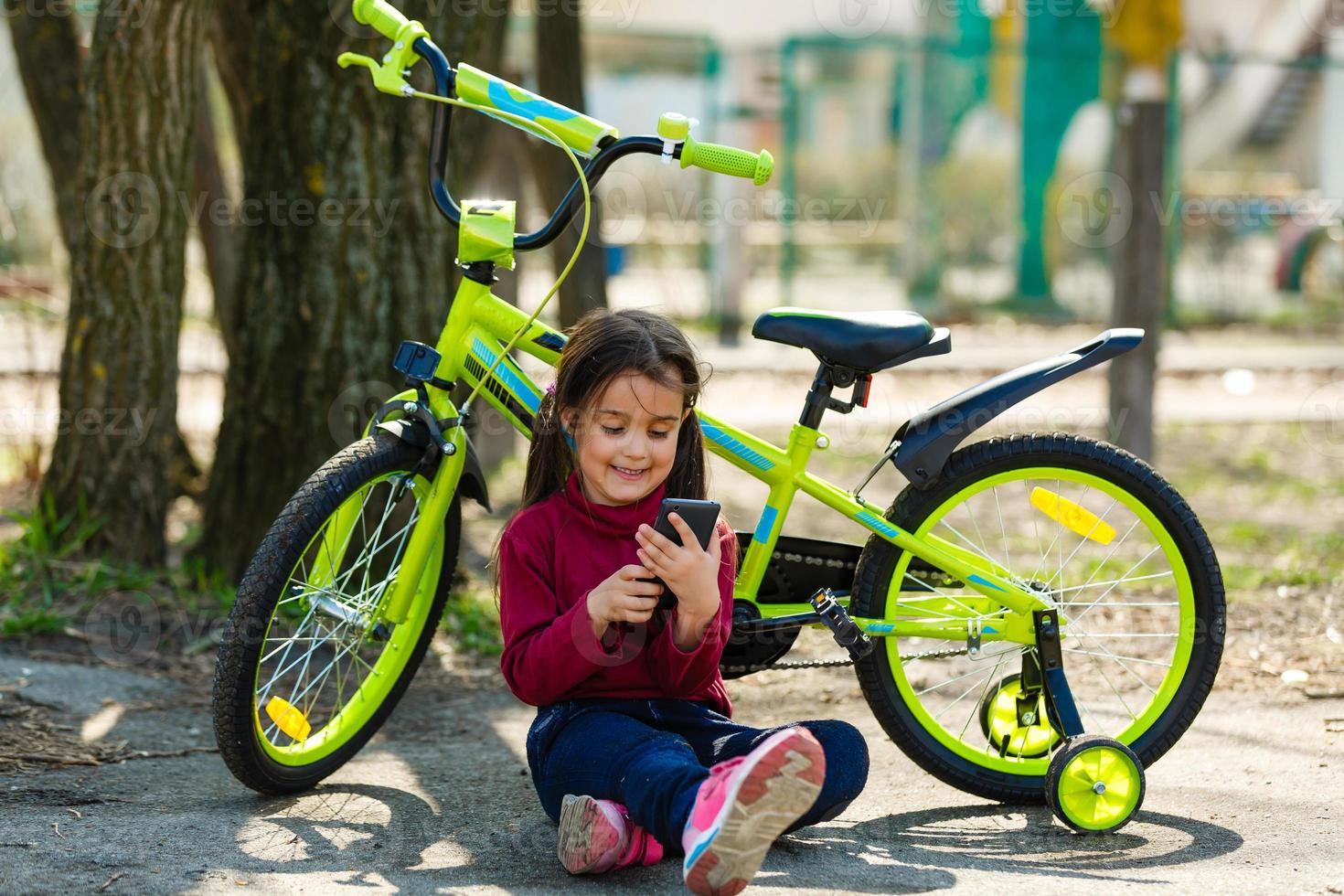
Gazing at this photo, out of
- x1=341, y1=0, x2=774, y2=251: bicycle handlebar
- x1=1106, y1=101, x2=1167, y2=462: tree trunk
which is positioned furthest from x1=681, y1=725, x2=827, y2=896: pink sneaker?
x1=1106, y1=101, x2=1167, y2=462: tree trunk

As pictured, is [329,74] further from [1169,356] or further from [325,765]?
[1169,356]

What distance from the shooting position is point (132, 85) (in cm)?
439

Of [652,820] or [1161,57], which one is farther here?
[1161,57]

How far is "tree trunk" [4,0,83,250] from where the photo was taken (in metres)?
5.32

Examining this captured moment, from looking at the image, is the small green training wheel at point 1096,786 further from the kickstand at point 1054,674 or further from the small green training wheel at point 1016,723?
the small green training wheel at point 1016,723

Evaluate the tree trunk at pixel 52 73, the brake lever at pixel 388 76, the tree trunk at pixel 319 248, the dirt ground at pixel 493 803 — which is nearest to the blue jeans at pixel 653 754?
the dirt ground at pixel 493 803

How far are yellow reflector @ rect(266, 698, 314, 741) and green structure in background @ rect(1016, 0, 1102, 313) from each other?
37.3ft

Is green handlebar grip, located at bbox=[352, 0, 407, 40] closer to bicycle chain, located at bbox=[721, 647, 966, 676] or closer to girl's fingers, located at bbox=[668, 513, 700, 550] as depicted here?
girl's fingers, located at bbox=[668, 513, 700, 550]

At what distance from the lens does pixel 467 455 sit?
3164 mm

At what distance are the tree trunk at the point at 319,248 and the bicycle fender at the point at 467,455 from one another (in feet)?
4.12

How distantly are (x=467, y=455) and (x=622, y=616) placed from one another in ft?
2.33

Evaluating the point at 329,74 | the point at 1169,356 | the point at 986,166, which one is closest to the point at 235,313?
the point at 329,74

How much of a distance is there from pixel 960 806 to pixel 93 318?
116 inches

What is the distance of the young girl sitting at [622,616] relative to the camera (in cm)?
261
